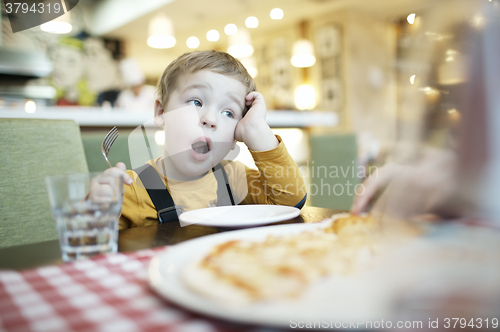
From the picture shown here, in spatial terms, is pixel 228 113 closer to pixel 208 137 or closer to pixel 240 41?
pixel 208 137

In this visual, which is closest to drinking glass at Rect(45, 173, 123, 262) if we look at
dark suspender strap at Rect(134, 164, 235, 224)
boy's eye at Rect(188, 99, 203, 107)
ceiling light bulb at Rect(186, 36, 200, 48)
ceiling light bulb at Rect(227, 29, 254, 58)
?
dark suspender strap at Rect(134, 164, 235, 224)

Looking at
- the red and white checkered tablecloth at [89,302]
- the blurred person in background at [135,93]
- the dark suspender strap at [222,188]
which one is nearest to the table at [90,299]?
the red and white checkered tablecloth at [89,302]

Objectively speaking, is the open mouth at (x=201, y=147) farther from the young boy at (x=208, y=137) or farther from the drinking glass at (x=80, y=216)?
the drinking glass at (x=80, y=216)

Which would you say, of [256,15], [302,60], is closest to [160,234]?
[302,60]

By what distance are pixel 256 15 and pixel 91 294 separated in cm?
571

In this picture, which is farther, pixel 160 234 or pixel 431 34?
pixel 160 234

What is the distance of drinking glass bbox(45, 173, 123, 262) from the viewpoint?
0.44m

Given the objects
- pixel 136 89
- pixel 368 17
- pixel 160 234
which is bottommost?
pixel 160 234

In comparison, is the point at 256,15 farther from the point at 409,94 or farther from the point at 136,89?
the point at 409,94

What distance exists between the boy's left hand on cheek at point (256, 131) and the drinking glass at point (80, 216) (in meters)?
0.56

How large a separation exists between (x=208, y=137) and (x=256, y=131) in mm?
135

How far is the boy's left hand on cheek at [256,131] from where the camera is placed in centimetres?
99

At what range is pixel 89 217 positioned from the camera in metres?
0.46

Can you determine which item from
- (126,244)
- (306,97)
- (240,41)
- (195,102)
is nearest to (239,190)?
Answer: (195,102)
